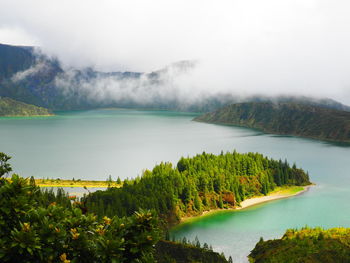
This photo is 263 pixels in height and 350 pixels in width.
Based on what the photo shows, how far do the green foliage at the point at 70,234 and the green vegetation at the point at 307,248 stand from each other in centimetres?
6725

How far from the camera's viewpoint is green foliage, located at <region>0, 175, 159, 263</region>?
1898cm

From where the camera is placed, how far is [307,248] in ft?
276

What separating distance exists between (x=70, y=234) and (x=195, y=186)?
129m

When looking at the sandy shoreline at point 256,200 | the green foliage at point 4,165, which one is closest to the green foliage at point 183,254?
the sandy shoreline at point 256,200

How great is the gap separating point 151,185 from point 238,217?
36987 mm

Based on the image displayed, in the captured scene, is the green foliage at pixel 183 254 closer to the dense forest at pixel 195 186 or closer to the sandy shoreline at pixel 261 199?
the dense forest at pixel 195 186

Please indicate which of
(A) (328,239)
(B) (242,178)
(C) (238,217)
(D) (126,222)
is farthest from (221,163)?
(D) (126,222)

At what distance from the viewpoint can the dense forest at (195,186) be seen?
397 feet

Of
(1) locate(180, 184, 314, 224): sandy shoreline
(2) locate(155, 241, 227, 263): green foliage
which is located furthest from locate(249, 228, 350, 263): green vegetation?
(1) locate(180, 184, 314, 224): sandy shoreline

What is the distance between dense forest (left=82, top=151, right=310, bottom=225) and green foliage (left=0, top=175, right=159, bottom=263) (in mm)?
77761

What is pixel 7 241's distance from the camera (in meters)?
18.9

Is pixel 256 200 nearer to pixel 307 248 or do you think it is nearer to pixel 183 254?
pixel 307 248

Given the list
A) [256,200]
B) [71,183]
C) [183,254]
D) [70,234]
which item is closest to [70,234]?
[70,234]

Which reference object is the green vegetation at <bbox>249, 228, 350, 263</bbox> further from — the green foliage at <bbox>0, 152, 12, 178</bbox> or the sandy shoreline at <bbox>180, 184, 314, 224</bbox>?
the green foliage at <bbox>0, 152, 12, 178</bbox>
